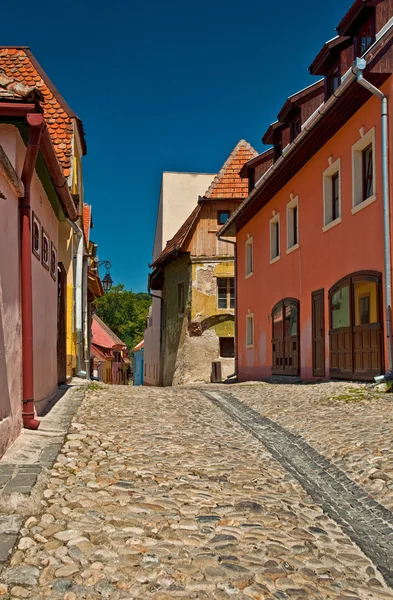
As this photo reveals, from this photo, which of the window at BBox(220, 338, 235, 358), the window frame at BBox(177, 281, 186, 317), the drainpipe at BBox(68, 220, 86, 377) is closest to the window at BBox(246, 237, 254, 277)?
the drainpipe at BBox(68, 220, 86, 377)

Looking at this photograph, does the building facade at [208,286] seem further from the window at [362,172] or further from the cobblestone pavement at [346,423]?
the window at [362,172]

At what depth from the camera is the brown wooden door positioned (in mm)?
15117

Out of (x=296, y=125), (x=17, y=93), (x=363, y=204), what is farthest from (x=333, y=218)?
(x=17, y=93)

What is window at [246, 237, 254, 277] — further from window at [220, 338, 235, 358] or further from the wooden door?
the wooden door

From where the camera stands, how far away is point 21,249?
23.4ft

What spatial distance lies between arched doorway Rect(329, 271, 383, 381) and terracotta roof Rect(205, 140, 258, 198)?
53.7ft

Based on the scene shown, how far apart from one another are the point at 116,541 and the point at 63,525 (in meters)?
0.42

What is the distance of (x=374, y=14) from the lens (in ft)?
40.5

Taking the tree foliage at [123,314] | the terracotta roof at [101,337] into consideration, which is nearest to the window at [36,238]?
the terracotta roof at [101,337]

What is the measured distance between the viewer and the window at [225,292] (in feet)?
98.2

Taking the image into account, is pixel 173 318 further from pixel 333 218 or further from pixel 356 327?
pixel 356 327

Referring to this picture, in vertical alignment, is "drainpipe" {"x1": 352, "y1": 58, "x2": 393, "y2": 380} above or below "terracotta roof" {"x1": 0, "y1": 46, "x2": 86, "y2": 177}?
below

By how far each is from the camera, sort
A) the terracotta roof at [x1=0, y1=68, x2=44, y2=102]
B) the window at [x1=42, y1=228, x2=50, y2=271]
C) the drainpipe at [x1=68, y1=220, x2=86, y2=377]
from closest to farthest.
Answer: the terracotta roof at [x1=0, y1=68, x2=44, y2=102] → the window at [x1=42, y1=228, x2=50, y2=271] → the drainpipe at [x1=68, y1=220, x2=86, y2=377]

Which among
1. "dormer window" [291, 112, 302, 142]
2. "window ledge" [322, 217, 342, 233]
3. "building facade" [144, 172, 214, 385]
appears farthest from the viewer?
"building facade" [144, 172, 214, 385]
